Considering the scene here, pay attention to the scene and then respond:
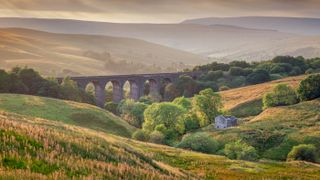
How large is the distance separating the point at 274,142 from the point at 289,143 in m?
3.10

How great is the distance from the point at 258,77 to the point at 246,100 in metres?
46.8

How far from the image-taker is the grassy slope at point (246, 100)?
12762cm

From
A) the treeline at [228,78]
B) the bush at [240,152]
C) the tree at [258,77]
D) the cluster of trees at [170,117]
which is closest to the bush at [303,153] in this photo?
the bush at [240,152]

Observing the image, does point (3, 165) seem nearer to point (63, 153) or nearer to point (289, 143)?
point (63, 153)

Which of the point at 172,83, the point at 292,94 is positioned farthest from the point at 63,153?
the point at 172,83

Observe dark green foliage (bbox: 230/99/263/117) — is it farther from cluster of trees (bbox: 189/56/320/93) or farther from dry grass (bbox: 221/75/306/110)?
cluster of trees (bbox: 189/56/320/93)

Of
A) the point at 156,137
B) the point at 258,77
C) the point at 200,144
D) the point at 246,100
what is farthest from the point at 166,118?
the point at 258,77

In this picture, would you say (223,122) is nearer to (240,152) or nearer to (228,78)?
(240,152)

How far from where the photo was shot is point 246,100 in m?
136

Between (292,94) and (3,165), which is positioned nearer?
(3,165)

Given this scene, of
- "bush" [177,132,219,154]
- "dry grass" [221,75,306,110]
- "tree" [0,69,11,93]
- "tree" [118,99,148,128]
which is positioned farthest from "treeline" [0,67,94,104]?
"bush" [177,132,219,154]

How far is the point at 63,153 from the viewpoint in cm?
2667

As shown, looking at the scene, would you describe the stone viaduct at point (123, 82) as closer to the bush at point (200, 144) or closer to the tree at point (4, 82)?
the tree at point (4, 82)

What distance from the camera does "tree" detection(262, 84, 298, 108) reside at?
Result: 120194 millimetres
